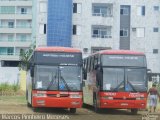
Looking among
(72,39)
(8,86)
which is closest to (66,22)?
(72,39)

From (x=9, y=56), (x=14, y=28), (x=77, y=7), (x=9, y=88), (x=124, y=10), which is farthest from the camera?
(x=14, y=28)

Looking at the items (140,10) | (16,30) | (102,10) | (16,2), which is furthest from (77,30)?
(16,2)

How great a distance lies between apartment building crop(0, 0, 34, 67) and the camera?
96500 millimetres

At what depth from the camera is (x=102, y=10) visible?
71812 mm

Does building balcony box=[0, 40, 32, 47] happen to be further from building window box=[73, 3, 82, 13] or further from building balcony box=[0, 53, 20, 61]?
building window box=[73, 3, 82, 13]

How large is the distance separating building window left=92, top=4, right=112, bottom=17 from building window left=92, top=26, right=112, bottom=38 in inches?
63.9

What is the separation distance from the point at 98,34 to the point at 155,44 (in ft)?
24.6

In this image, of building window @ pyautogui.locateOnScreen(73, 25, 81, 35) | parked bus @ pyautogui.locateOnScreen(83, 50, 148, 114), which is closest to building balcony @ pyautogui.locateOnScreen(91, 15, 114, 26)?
building window @ pyautogui.locateOnScreen(73, 25, 81, 35)

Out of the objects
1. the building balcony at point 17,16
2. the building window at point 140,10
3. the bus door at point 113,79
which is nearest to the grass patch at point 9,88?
the bus door at point 113,79

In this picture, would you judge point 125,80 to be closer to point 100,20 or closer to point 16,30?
point 100,20

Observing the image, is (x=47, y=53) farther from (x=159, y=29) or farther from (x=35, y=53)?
(x=159, y=29)

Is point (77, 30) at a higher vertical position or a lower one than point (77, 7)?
lower

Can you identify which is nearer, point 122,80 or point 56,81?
point 56,81

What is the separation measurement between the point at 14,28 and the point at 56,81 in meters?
70.5
